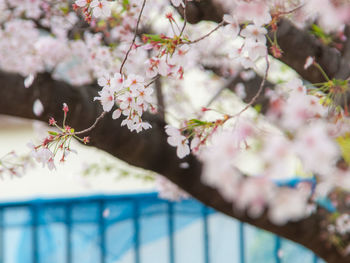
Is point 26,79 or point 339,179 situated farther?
point 26,79

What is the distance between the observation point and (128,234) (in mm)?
3086

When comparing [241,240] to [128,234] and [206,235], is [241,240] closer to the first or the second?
[206,235]

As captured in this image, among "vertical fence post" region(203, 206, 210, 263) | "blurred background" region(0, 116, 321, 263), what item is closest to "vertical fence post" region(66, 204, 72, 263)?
"blurred background" region(0, 116, 321, 263)

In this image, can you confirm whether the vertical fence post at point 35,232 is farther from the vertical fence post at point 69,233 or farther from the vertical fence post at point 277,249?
the vertical fence post at point 277,249

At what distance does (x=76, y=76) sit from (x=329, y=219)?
61.2 inches

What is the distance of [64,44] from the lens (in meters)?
2.64

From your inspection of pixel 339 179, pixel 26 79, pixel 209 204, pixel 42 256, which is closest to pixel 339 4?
pixel 339 179

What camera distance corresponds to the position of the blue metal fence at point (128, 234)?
300cm

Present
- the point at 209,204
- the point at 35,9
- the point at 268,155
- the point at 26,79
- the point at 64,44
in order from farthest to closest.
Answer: the point at 64,44 < the point at 35,9 < the point at 209,204 < the point at 26,79 < the point at 268,155

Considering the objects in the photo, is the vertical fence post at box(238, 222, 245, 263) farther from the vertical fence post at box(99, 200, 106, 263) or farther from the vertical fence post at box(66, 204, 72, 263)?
the vertical fence post at box(66, 204, 72, 263)

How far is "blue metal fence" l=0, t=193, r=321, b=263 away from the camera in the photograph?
3.00 metres

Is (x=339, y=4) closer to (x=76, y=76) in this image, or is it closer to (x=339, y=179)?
(x=339, y=179)

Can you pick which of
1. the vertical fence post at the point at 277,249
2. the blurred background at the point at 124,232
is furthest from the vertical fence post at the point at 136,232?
the vertical fence post at the point at 277,249

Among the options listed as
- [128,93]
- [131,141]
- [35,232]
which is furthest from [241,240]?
[128,93]
